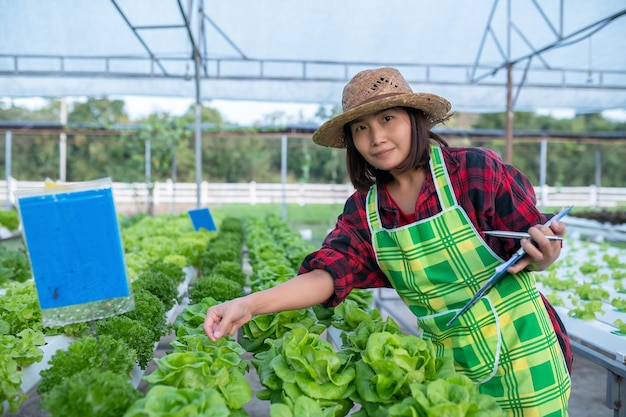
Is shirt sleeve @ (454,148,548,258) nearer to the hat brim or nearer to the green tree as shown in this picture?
the hat brim

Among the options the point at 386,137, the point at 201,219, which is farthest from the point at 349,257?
the point at 201,219

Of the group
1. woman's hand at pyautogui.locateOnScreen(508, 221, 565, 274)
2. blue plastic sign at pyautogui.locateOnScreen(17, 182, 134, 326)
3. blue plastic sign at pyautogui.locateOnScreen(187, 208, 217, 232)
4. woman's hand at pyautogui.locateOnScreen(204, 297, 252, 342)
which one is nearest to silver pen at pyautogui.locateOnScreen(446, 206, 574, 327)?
woman's hand at pyautogui.locateOnScreen(508, 221, 565, 274)

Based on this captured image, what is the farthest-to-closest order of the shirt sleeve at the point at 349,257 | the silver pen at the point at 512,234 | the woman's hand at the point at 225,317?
the shirt sleeve at the point at 349,257 → the woman's hand at the point at 225,317 → the silver pen at the point at 512,234

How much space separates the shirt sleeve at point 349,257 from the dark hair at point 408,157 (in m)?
0.07

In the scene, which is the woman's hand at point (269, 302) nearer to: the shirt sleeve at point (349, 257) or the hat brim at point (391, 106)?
the shirt sleeve at point (349, 257)

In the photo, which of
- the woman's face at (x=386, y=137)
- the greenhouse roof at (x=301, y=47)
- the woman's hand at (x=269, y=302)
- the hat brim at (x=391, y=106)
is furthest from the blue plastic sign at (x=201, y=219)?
the woman's face at (x=386, y=137)

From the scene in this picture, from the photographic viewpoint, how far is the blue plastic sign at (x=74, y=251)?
1.21 m

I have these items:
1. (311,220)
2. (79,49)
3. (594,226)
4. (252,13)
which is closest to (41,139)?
(311,220)

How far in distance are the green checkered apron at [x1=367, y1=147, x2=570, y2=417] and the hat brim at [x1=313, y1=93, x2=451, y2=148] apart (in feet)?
0.53

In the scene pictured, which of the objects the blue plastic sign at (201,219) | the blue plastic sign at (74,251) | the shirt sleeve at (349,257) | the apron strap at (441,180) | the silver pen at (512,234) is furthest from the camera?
the blue plastic sign at (201,219)

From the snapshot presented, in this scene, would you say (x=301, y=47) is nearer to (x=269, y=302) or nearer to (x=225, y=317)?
(x=269, y=302)

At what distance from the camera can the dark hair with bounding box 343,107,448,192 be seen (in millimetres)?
1589

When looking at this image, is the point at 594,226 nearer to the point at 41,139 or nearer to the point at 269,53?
the point at 269,53

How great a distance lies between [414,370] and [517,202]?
24.4 inches
